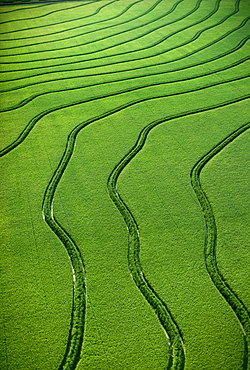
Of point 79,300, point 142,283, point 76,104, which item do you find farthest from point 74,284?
point 76,104

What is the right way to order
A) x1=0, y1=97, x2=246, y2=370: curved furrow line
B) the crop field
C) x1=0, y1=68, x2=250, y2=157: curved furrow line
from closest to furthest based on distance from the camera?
x1=0, y1=97, x2=246, y2=370: curved furrow line → the crop field → x1=0, y1=68, x2=250, y2=157: curved furrow line

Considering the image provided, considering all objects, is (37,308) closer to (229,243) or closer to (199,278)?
(199,278)

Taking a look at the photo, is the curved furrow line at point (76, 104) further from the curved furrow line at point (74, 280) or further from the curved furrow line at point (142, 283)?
the curved furrow line at point (142, 283)

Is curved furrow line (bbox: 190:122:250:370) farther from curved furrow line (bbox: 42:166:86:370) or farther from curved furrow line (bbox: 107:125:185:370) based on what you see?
curved furrow line (bbox: 42:166:86:370)

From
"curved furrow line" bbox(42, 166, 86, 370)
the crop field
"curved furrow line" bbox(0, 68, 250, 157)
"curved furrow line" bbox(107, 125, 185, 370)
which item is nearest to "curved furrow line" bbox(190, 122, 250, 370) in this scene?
the crop field

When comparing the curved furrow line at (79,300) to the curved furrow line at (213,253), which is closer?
the curved furrow line at (79,300)

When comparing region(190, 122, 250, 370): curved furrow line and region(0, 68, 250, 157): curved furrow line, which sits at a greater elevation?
region(0, 68, 250, 157): curved furrow line

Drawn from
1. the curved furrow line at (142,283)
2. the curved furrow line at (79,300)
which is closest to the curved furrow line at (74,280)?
the curved furrow line at (79,300)
